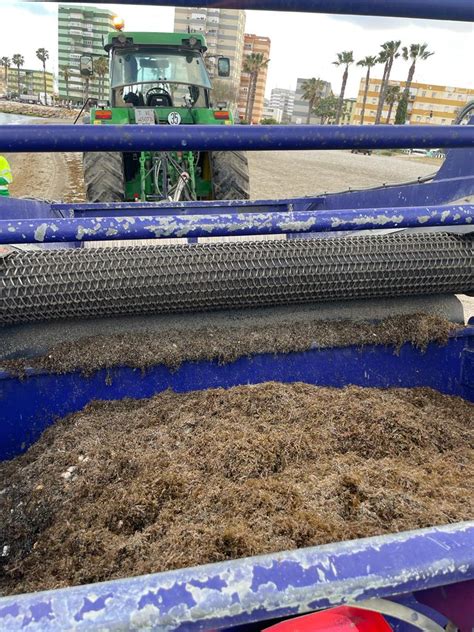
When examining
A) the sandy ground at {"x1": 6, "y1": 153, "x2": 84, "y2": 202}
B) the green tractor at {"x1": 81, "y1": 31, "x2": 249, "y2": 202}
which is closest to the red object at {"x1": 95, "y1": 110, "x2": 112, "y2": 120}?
the green tractor at {"x1": 81, "y1": 31, "x2": 249, "y2": 202}

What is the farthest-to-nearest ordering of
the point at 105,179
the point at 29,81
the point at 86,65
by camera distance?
the point at 29,81, the point at 86,65, the point at 105,179

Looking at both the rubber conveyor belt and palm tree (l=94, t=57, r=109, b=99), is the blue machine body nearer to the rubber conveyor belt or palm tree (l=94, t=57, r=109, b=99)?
the rubber conveyor belt

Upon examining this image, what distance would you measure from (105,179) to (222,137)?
416 cm

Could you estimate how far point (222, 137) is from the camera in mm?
1322

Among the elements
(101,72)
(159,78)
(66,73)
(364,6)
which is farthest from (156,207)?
(66,73)

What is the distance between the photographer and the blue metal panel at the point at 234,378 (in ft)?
5.63

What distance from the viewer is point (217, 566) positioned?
2.11 feet

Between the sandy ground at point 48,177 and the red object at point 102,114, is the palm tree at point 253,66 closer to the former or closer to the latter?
the sandy ground at point 48,177

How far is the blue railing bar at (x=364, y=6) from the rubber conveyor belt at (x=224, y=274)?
762 millimetres

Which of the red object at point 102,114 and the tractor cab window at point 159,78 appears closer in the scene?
the red object at point 102,114

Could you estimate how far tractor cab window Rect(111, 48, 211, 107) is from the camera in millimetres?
5621

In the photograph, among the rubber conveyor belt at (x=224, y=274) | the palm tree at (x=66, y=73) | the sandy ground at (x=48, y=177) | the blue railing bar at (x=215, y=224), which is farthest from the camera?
the palm tree at (x=66, y=73)

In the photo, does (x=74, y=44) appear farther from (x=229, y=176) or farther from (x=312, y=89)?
(x=229, y=176)

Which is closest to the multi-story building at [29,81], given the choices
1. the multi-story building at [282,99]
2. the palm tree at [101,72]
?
the multi-story building at [282,99]
